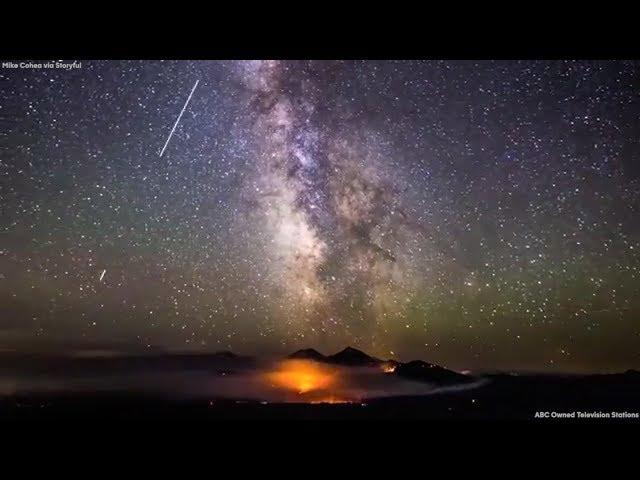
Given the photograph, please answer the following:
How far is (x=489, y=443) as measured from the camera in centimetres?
402

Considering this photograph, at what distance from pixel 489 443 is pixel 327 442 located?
123 centimetres

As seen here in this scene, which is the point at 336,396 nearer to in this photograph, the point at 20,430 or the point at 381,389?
the point at 381,389

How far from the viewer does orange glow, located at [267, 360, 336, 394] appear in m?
4.93

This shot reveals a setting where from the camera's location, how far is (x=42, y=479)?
3619 millimetres

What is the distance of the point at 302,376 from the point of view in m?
5.07

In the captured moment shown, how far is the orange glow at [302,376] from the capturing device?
4.93m

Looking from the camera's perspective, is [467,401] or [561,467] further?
[467,401]
